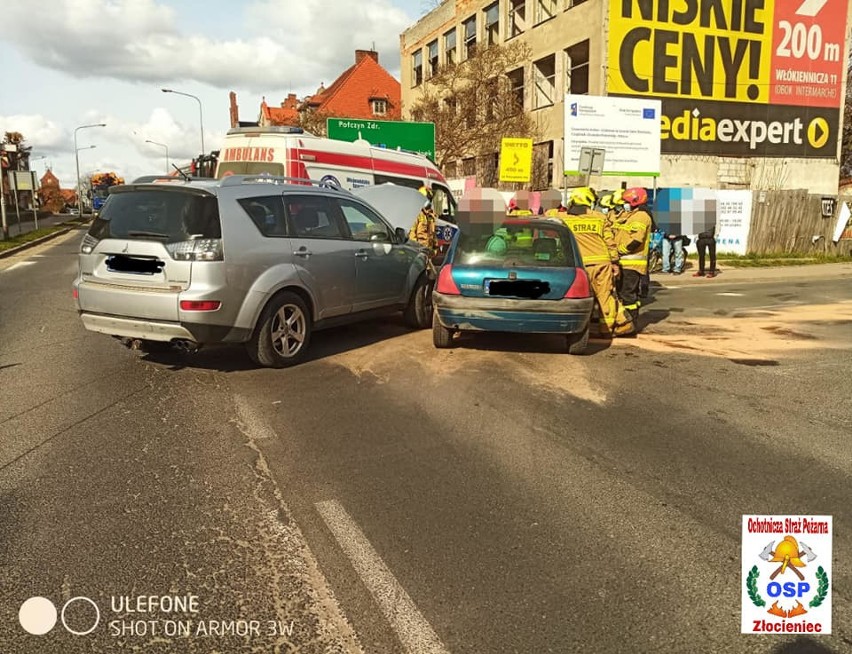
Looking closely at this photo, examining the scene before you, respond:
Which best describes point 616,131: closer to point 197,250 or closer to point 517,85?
point 517,85

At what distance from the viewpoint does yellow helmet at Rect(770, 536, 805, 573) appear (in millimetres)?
2703

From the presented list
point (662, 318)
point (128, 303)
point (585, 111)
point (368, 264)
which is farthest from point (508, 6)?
point (128, 303)

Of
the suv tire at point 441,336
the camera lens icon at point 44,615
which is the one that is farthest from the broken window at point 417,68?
the camera lens icon at point 44,615

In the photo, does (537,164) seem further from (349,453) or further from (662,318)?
(349,453)

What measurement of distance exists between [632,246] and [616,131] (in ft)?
43.9

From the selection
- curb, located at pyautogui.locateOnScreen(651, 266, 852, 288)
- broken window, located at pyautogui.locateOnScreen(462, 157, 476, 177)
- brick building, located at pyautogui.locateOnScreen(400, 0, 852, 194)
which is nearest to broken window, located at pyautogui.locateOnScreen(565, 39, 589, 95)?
brick building, located at pyautogui.locateOnScreen(400, 0, 852, 194)

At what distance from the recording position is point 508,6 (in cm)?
3095

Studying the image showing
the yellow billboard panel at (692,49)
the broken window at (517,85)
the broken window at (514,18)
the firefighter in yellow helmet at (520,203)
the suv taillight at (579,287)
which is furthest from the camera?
the broken window at (514,18)

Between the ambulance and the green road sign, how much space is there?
895cm

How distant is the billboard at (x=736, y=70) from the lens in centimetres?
2500

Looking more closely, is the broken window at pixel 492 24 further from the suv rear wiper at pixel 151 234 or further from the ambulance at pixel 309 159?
the suv rear wiper at pixel 151 234

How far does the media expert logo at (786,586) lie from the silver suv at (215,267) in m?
4.61

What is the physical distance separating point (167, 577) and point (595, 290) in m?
6.12

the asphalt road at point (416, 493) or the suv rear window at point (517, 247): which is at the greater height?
the suv rear window at point (517, 247)
